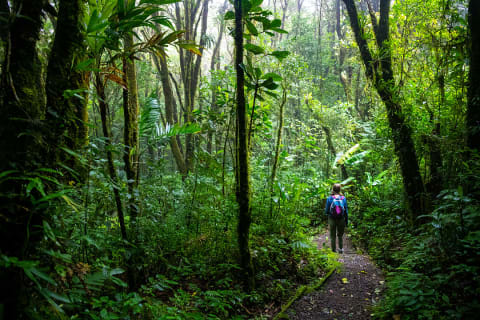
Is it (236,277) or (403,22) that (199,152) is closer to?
(236,277)

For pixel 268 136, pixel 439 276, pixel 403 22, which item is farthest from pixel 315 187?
pixel 439 276

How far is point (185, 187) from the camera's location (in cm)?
550

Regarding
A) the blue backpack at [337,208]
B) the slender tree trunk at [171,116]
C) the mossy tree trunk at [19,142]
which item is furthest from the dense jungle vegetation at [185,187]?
the slender tree trunk at [171,116]

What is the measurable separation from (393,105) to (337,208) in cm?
258

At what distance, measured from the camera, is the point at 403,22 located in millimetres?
6641

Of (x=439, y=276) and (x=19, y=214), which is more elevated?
(x=19, y=214)

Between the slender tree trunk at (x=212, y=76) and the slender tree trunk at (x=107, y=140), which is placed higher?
the slender tree trunk at (x=212, y=76)

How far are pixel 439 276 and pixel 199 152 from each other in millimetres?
3719

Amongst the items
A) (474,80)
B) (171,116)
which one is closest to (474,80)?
(474,80)

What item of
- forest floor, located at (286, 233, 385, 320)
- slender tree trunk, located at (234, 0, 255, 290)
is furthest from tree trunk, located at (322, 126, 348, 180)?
slender tree trunk, located at (234, 0, 255, 290)

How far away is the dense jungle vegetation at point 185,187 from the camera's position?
163 centimetres

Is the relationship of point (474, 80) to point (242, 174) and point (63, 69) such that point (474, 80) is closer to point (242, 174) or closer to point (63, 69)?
point (242, 174)

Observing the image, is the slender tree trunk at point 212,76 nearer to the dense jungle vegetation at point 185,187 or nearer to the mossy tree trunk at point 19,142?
the dense jungle vegetation at point 185,187

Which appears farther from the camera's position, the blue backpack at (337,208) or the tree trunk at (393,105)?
the blue backpack at (337,208)
